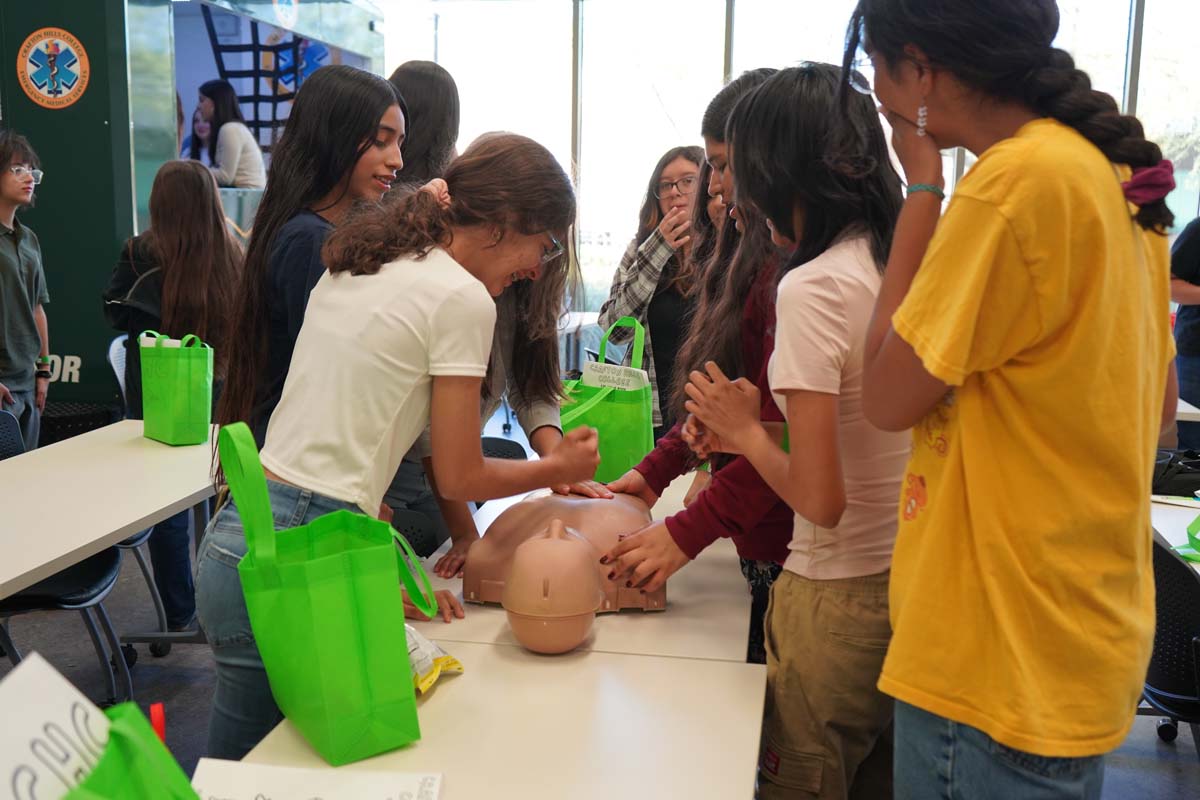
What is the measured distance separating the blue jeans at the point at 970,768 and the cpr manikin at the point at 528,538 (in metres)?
0.64

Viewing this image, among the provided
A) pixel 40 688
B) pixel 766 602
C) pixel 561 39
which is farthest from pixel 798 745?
pixel 561 39

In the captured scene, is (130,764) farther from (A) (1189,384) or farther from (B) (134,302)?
(A) (1189,384)

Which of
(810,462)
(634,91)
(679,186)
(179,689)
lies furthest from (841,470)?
(634,91)

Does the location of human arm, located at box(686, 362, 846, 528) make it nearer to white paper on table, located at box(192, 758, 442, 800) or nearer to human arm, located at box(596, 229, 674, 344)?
white paper on table, located at box(192, 758, 442, 800)

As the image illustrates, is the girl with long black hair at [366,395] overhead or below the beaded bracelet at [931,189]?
below

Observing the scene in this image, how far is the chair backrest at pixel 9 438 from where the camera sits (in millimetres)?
3143

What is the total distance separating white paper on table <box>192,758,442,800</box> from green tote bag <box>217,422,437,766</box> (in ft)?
0.13

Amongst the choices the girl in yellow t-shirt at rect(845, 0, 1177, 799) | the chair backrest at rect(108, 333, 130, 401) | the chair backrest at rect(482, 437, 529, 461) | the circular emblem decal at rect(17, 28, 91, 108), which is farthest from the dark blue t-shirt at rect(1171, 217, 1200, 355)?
the circular emblem decal at rect(17, 28, 91, 108)

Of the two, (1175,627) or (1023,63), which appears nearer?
(1023,63)

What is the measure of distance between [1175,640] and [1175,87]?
19.7 ft

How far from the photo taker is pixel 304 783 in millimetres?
1219

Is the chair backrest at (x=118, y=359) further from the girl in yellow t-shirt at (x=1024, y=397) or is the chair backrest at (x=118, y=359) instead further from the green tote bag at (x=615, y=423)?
the girl in yellow t-shirt at (x=1024, y=397)

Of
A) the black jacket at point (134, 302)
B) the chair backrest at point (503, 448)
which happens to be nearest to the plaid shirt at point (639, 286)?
the chair backrest at point (503, 448)

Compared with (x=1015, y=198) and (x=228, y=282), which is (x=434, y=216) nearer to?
(x=1015, y=198)
